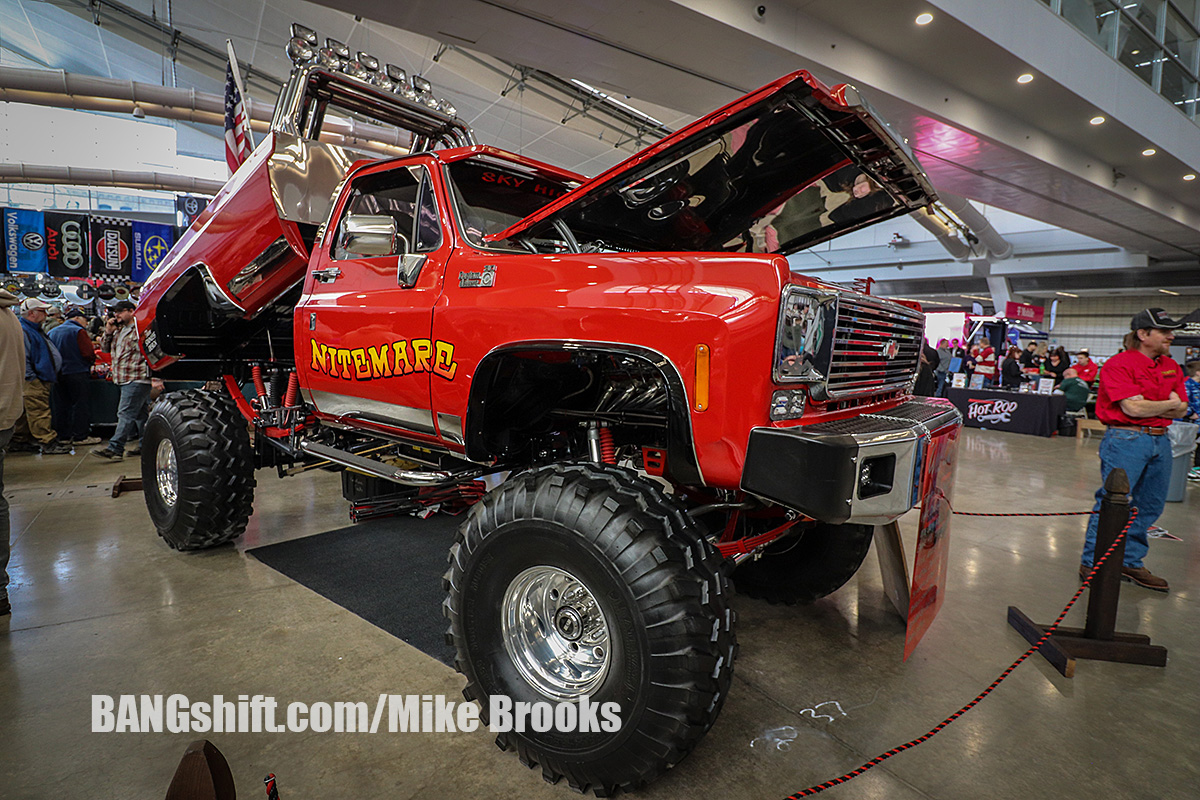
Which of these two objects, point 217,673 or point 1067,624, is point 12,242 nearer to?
point 217,673

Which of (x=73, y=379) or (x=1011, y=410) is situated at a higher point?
(x=73, y=379)

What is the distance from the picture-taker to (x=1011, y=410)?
1234 cm

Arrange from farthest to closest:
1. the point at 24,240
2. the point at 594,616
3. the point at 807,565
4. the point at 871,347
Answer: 1. the point at 24,240
2. the point at 807,565
3. the point at 871,347
4. the point at 594,616

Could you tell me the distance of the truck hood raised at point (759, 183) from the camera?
6.81 feet

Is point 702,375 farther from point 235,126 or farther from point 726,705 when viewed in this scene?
point 235,126

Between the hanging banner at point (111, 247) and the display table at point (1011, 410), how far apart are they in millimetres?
16874

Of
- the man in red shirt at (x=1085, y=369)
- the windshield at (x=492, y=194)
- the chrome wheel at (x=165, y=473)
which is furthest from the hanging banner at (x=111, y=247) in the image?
the man in red shirt at (x=1085, y=369)

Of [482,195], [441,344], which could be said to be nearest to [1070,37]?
[482,195]

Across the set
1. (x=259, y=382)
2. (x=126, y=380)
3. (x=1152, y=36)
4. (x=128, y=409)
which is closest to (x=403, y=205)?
(x=259, y=382)

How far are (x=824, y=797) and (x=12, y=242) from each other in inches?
632

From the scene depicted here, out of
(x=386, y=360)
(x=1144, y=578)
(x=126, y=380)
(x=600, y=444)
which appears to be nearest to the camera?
(x=600, y=444)

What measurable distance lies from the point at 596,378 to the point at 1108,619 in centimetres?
286

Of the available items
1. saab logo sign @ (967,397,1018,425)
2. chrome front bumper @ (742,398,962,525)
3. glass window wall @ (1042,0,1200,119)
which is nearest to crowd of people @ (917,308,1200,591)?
chrome front bumper @ (742,398,962,525)

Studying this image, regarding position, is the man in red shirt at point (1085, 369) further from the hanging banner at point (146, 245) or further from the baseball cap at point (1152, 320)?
the hanging banner at point (146, 245)
